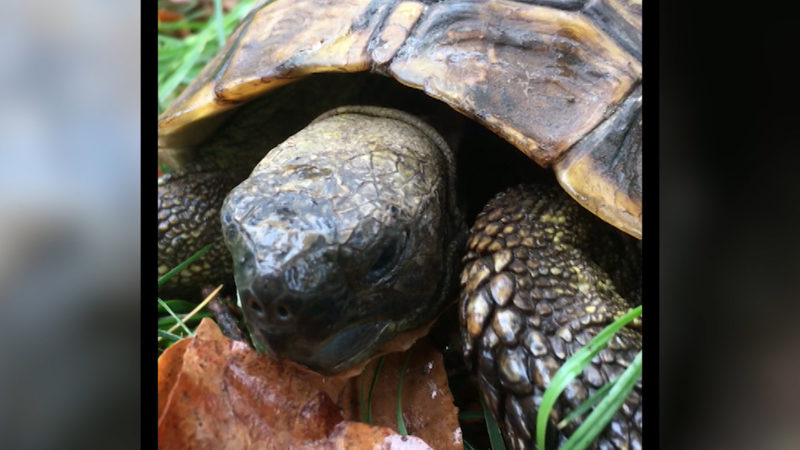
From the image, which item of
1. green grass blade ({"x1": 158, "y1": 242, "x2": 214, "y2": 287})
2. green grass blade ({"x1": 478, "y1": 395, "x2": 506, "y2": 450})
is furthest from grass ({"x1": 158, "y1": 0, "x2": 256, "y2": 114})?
green grass blade ({"x1": 478, "y1": 395, "x2": 506, "y2": 450})

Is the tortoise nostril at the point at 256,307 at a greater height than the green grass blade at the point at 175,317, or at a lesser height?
greater

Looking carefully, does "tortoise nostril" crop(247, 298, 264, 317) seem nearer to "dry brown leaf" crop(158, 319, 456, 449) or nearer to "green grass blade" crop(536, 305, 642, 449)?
"dry brown leaf" crop(158, 319, 456, 449)
